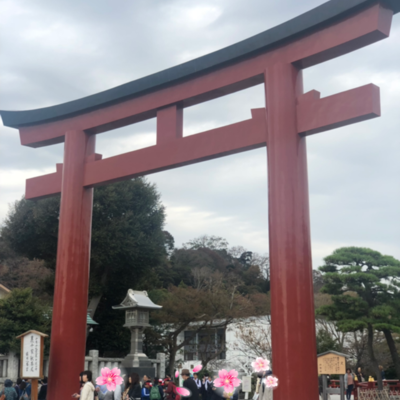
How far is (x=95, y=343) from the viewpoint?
77.9 feet

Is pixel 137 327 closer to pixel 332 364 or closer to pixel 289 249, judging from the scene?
pixel 332 364

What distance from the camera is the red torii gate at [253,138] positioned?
21.3ft

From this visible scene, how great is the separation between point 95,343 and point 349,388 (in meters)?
12.4

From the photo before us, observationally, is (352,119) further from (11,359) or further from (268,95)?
(11,359)

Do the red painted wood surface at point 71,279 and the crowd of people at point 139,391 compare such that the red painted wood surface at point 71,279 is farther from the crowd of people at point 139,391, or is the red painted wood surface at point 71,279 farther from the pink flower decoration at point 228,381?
the pink flower decoration at point 228,381

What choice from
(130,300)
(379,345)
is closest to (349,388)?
(130,300)

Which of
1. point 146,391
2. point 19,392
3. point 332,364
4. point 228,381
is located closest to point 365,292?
point 332,364

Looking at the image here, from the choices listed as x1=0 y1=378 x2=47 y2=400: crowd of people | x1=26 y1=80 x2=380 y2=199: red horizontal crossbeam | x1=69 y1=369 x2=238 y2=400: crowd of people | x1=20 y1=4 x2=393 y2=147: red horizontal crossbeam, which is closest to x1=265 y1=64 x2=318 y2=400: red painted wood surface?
x1=26 y1=80 x2=380 y2=199: red horizontal crossbeam

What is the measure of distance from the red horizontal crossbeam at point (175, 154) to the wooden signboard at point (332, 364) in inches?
311

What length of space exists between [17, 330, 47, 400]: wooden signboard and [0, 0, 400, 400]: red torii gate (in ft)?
4.05

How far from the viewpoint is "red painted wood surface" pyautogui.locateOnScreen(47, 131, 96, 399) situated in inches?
335

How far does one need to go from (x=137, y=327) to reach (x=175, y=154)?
12021 mm

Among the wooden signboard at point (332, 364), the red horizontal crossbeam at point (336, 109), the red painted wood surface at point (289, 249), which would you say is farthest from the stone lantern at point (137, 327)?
the red horizontal crossbeam at point (336, 109)

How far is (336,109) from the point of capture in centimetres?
669
